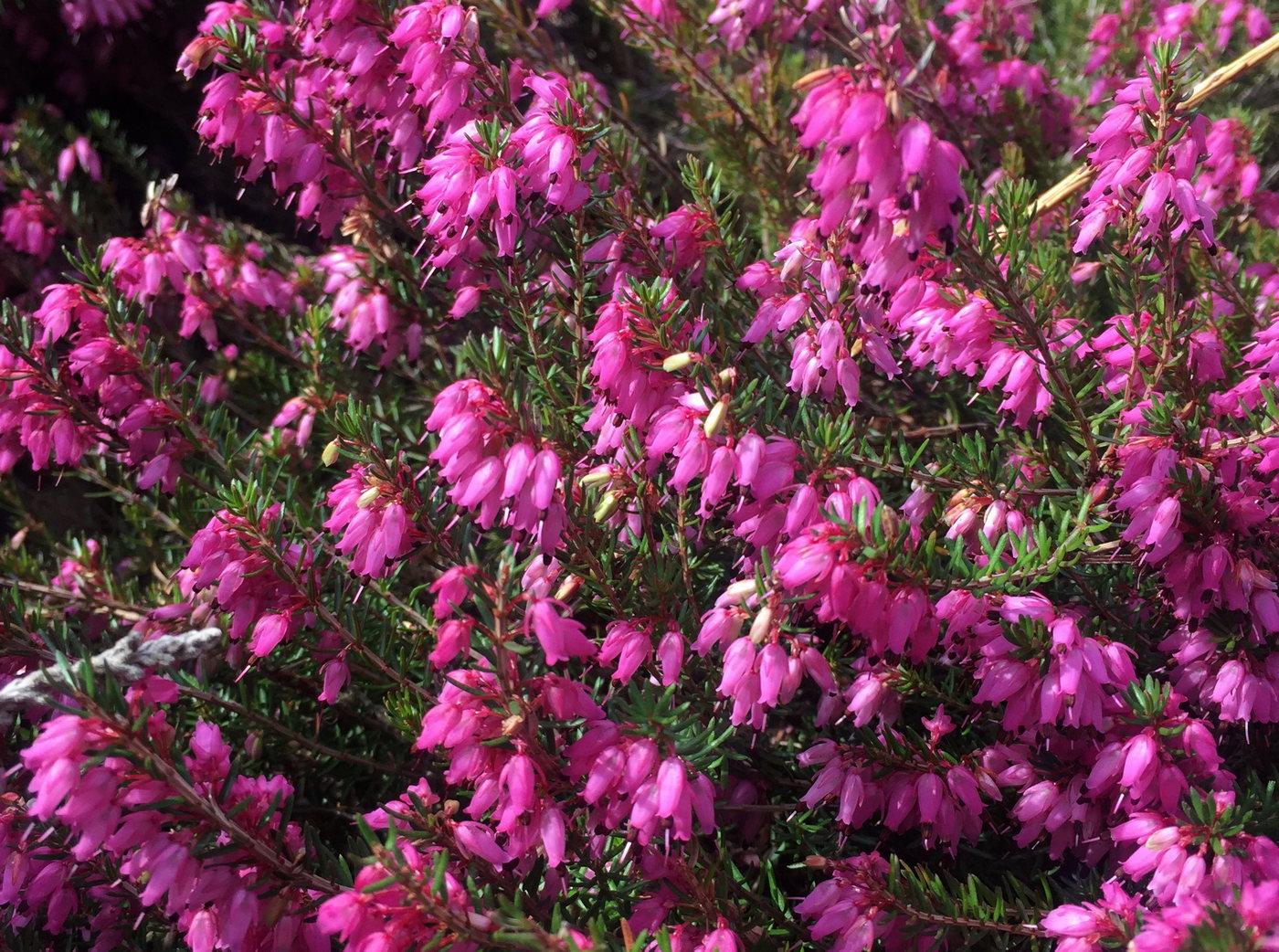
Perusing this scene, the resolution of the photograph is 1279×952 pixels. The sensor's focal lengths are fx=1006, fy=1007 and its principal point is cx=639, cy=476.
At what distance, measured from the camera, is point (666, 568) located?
1.94 m

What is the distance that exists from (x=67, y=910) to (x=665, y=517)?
138 cm

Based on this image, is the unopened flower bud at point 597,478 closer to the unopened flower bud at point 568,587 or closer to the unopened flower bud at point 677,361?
the unopened flower bud at point 568,587

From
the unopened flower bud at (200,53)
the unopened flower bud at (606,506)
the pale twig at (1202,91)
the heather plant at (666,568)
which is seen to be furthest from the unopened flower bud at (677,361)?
the unopened flower bud at (200,53)

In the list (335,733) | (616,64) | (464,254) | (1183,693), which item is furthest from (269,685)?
(616,64)

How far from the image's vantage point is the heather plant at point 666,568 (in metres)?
1.51

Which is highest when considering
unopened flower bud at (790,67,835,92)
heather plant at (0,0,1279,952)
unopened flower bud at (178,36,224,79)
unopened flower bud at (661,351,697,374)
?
unopened flower bud at (178,36,224,79)

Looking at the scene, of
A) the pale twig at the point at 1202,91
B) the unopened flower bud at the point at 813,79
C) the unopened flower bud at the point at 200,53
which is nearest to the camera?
the unopened flower bud at the point at 813,79

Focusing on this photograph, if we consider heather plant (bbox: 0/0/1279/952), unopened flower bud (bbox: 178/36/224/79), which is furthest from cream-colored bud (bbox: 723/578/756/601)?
unopened flower bud (bbox: 178/36/224/79)

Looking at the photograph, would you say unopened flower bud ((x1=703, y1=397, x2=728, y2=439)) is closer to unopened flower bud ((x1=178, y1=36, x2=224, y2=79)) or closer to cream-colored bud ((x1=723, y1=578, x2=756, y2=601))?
cream-colored bud ((x1=723, y1=578, x2=756, y2=601))

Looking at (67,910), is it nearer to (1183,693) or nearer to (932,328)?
(932,328)

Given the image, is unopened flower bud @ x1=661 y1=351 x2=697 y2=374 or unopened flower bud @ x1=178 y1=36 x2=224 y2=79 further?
unopened flower bud @ x1=178 y1=36 x2=224 y2=79

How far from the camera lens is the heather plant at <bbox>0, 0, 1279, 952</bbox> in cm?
151

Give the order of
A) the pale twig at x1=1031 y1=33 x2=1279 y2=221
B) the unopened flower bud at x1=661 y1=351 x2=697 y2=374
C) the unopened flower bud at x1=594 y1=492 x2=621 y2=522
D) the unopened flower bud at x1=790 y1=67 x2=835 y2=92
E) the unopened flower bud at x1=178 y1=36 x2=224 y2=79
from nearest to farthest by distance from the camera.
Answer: the unopened flower bud at x1=790 y1=67 x2=835 y2=92 → the unopened flower bud at x1=661 y1=351 x2=697 y2=374 → the unopened flower bud at x1=594 y1=492 x2=621 y2=522 → the pale twig at x1=1031 y1=33 x2=1279 y2=221 → the unopened flower bud at x1=178 y1=36 x2=224 y2=79

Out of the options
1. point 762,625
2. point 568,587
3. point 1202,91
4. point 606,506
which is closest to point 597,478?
point 606,506
